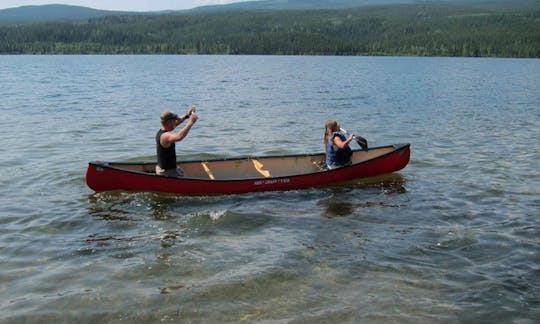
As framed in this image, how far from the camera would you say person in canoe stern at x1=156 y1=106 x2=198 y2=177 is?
13625 millimetres

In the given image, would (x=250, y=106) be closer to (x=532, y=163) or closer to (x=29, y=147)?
(x=29, y=147)

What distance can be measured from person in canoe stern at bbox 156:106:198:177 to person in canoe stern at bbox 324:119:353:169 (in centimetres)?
390

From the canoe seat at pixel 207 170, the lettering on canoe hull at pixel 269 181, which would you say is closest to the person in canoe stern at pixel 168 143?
the canoe seat at pixel 207 170

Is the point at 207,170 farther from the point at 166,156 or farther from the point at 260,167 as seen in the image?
the point at 166,156

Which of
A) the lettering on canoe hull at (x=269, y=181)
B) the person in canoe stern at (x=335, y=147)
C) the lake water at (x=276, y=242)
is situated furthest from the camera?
the person in canoe stern at (x=335, y=147)


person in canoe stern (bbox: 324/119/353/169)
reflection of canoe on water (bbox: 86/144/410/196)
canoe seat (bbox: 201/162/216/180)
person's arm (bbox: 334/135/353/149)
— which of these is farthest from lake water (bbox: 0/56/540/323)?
canoe seat (bbox: 201/162/216/180)

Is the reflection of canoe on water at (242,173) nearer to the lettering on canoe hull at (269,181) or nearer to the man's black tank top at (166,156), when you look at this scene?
the lettering on canoe hull at (269,181)

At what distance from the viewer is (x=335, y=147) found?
51.9ft

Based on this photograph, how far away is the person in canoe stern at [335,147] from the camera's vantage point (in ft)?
50.7

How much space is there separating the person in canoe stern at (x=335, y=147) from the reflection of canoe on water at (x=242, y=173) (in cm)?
41

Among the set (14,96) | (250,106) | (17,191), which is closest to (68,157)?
(17,191)

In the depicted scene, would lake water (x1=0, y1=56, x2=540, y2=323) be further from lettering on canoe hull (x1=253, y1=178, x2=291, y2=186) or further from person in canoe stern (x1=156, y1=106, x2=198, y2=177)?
person in canoe stern (x1=156, y1=106, x2=198, y2=177)

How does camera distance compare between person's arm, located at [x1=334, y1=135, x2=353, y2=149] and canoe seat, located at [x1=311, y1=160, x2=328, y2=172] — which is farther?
canoe seat, located at [x1=311, y1=160, x2=328, y2=172]

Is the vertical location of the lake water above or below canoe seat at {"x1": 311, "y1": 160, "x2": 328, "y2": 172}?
below
